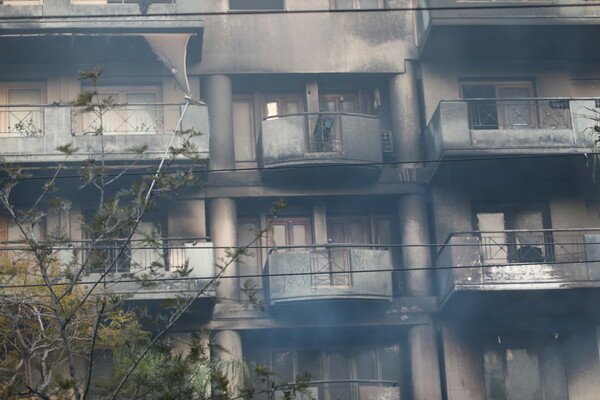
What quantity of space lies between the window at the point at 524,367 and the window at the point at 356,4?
9063 millimetres

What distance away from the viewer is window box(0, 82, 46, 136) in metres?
34.6

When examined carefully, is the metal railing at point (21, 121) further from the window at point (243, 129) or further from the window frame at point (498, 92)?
the window frame at point (498, 92)

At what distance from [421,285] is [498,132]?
418cm

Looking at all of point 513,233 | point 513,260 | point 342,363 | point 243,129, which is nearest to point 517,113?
point 513,233

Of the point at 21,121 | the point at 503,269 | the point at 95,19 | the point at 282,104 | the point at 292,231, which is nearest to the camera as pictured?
the point at 503,269

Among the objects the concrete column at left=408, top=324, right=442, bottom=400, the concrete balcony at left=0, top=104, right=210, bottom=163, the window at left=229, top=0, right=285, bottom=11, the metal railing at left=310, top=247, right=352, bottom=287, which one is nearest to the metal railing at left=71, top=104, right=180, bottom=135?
the concrete balcony at left=0, top=104, right=210, bottom=163

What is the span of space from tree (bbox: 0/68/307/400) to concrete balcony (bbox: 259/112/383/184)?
7.15 ft

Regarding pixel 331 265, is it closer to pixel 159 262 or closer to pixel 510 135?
pixel 159 262

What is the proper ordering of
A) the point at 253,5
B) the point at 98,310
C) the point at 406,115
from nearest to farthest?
the point at 98,310 < the point at 406,115 < the point at 253,5

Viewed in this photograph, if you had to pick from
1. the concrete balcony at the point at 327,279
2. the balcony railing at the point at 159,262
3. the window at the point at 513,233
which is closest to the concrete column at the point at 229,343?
the concrete balcony at the point at 327,279

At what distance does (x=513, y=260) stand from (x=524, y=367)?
257cm

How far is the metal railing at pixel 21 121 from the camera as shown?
34597mm

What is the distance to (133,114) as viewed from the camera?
117ft

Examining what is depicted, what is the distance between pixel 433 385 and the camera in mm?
34156
